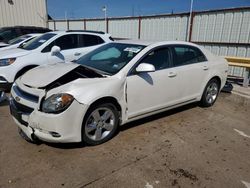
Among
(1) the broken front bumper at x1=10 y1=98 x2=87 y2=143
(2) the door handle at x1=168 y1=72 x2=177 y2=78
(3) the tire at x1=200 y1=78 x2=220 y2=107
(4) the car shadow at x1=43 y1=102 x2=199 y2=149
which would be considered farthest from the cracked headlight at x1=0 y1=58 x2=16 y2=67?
(3) the tire at x1=200 y1=78 x2=220 y2=107

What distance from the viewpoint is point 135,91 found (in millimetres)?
3830

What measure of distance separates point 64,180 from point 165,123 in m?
2.33

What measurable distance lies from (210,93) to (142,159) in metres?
2.98

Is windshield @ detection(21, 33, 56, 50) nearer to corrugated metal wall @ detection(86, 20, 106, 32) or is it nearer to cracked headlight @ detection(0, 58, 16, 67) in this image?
cracked headlight @ detection(0, 58, 16, 67)

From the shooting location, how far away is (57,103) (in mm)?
3084

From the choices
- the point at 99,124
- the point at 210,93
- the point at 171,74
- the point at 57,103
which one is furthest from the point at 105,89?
the point at 210,93

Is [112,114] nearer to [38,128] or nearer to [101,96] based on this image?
[101,96]

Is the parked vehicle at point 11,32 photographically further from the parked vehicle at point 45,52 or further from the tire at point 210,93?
the tire at point 210,93

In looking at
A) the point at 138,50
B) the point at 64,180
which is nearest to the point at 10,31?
the point at 138,50

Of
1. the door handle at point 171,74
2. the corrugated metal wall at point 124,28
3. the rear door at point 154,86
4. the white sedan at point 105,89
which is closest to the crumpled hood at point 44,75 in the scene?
the white sedan at point 105,89

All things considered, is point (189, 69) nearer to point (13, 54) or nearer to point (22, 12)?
point (13, 54)

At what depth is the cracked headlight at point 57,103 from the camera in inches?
121

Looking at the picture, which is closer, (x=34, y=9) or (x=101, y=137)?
(x=101, y=137)

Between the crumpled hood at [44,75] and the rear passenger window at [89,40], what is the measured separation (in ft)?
11.6
